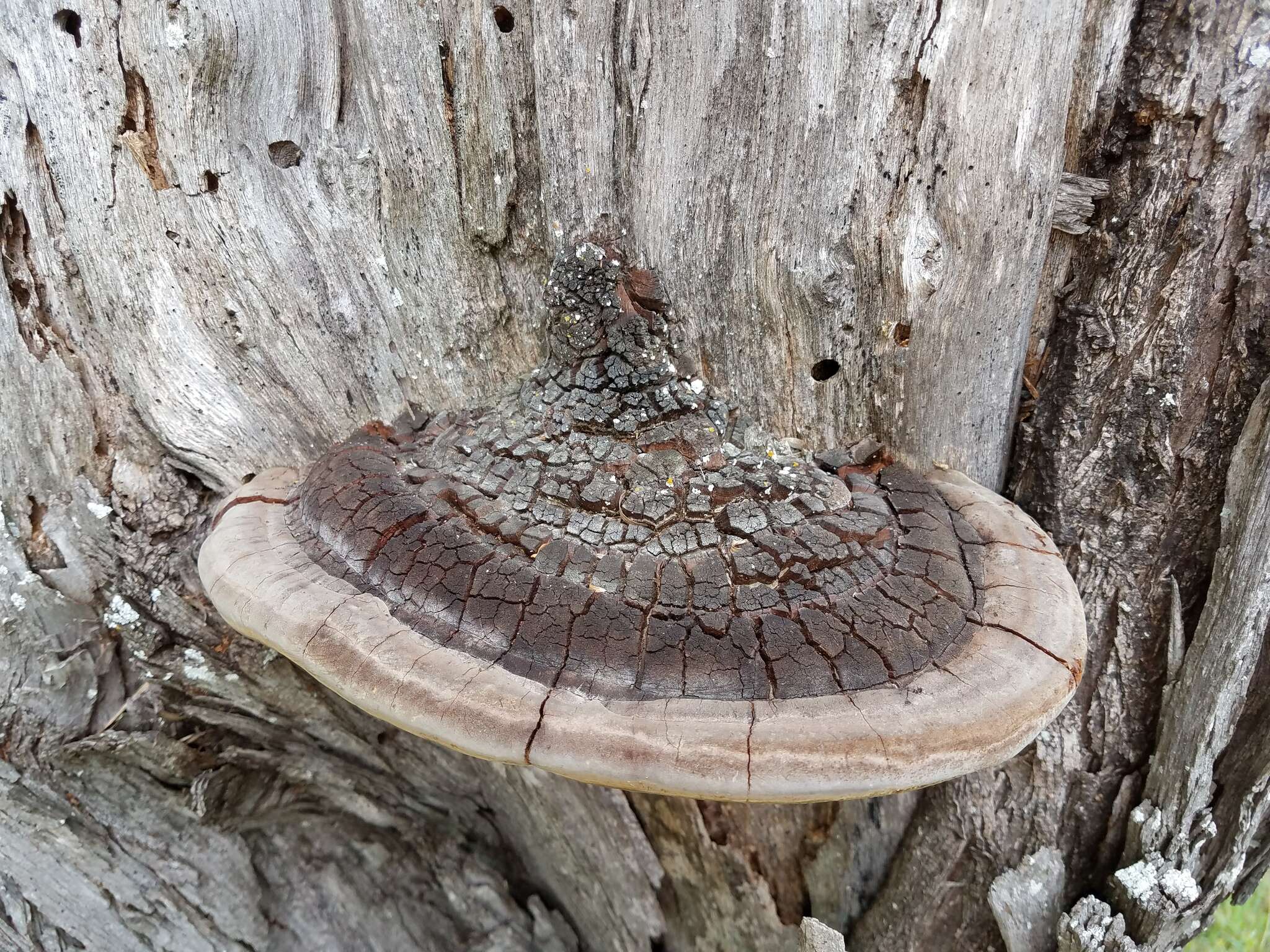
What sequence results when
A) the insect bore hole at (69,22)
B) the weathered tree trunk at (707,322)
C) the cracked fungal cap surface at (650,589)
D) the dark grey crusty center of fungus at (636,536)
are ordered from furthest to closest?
the insect bore hole at (69,22) → the weathered tree trunk at (707,322) → the dark grey crusty center of fungus at (636,536) → the cracked fungal cap surface at (650,589)

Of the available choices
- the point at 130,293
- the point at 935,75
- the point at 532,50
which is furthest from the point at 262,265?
the point at 935,75

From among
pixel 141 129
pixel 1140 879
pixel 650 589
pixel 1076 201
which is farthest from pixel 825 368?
pixel 141 129

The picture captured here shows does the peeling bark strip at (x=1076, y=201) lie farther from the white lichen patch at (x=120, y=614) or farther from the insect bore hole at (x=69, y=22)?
the white lichen patch at (x=120, y=614)

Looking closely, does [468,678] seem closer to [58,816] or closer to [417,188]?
[417,188]

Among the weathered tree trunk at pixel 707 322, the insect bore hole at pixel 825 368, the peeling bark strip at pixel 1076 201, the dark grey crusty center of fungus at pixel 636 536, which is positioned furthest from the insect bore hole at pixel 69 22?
the peeling bark strip at pixel 1076 201

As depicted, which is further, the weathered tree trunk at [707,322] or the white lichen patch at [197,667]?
the white lichen patch at [197,667]

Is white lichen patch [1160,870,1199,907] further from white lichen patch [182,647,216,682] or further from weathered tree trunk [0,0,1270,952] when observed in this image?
white lichen patch [182,647,216,682]
